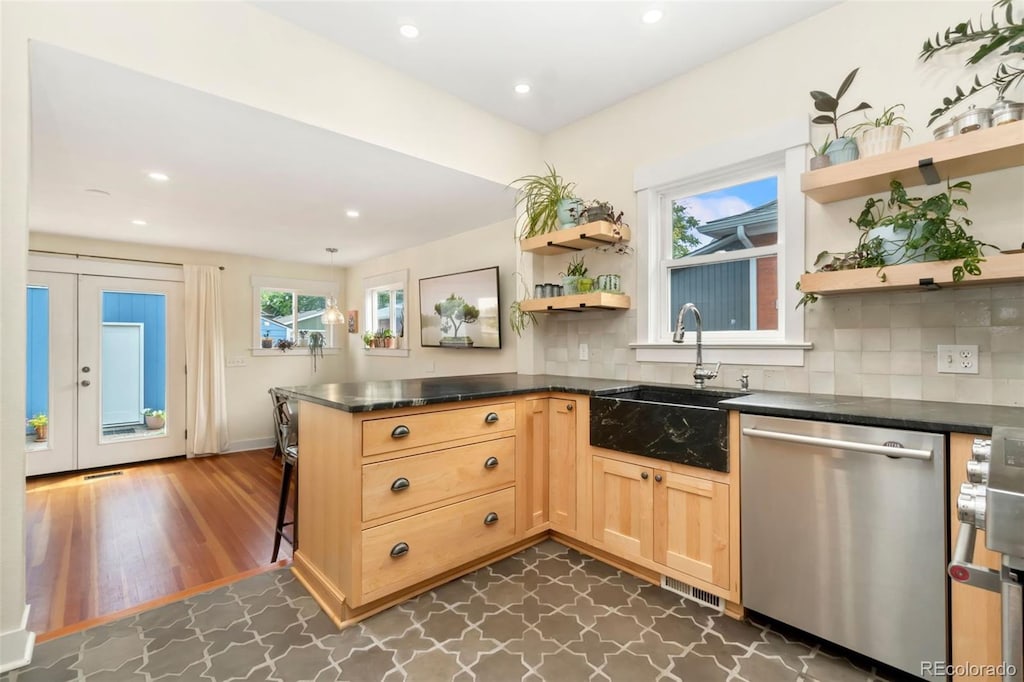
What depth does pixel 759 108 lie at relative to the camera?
238cm

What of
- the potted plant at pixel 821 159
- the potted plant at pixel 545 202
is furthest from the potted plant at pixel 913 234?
the potted plant at pixel 545 202

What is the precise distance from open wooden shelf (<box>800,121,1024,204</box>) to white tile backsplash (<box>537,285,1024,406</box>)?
18.2 inches

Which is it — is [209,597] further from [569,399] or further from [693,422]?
[693,422]

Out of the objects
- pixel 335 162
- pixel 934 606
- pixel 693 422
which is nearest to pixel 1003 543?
pixel 934 606

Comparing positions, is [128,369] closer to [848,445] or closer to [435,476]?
[435,476]

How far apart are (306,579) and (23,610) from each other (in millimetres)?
995

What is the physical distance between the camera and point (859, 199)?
206 centimetres

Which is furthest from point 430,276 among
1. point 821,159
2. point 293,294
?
point 821,159

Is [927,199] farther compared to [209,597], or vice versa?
[209,597]

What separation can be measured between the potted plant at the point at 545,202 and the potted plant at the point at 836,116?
4.35 ft

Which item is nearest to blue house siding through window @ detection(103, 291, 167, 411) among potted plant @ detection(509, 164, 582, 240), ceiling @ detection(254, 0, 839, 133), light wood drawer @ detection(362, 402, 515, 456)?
ceiling @ detection(254, 0, 839, 133)

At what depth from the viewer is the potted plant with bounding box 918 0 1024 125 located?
170 cm

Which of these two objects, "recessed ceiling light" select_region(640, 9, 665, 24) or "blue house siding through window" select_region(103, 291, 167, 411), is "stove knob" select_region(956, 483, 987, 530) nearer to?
"recessed ceiling light" select_region(640, 9, 665, 24)

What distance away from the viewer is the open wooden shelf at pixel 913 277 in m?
1.54
